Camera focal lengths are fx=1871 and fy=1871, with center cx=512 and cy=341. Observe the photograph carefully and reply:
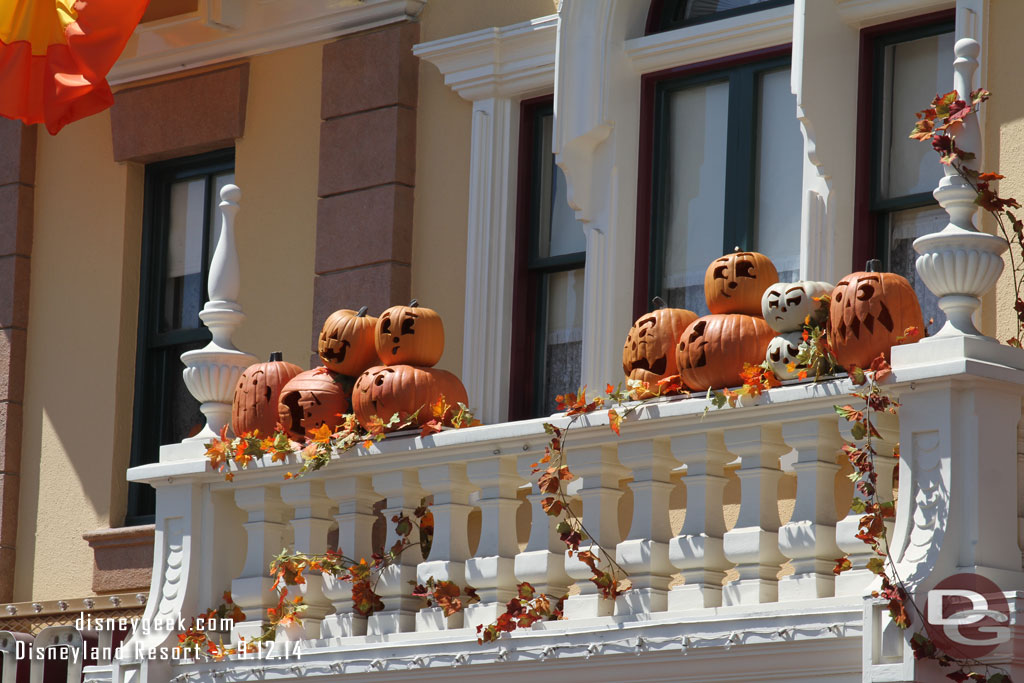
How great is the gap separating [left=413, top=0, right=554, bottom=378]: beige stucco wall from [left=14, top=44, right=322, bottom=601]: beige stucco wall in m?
0.65

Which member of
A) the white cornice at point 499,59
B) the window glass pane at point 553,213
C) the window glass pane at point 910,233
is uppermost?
the white cornice at point 499,59

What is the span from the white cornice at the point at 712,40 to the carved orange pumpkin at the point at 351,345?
6.12ft

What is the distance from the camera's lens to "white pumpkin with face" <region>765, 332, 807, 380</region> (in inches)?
220

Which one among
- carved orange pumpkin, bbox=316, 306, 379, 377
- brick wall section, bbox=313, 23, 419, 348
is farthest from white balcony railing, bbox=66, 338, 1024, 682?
brick wall section, bbox=313, 23, 419, 348

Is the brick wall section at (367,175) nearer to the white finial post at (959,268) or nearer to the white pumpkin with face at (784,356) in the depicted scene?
the white pumpkin with face at (784,356)

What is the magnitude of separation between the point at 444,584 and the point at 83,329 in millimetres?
4322

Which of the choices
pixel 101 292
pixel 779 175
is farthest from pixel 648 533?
pixel 101 292

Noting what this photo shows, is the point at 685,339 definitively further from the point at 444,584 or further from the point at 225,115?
the point at 225,115

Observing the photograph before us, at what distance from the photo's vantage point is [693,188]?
8.12 metres

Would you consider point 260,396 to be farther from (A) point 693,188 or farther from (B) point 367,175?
(A) point 693,188

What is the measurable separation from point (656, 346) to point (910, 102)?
176 centimetres

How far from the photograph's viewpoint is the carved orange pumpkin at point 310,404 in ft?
23.0

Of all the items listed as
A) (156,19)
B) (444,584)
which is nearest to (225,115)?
(156,19)

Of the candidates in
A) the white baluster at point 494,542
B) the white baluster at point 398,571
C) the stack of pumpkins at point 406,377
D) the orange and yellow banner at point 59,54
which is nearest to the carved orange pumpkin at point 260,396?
the stack of pumpkins at point 406,377
